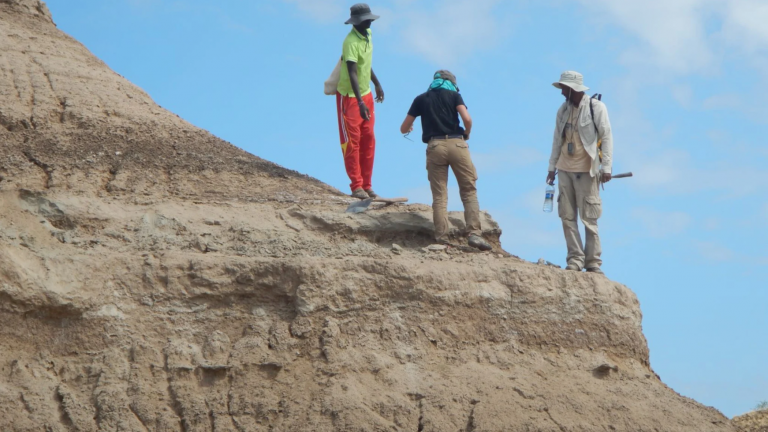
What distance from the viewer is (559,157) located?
9586mm

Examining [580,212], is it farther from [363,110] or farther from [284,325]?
[284,325]

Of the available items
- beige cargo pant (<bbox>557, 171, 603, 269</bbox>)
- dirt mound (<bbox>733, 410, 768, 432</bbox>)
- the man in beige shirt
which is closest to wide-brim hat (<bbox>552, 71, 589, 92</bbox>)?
the man in beige shirt

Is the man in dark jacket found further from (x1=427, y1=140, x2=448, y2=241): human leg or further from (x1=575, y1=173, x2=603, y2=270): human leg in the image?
(x1=575, y1=173, x2=603, y2=270): human leg

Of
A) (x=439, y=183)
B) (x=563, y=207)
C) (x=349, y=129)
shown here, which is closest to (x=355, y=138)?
(x=349, y=129)

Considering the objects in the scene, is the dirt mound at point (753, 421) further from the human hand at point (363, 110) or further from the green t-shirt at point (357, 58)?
the green t-shirt at point (357, 58)

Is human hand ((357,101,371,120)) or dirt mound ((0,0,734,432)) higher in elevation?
human hand ((357,101,371,120))

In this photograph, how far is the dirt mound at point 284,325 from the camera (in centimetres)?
805

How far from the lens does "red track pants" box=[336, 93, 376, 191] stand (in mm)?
10148

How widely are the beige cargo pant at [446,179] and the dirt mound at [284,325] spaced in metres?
0.28

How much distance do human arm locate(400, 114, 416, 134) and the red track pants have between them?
2.16ft

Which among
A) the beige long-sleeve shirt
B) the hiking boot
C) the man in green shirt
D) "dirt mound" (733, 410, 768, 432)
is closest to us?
the beige long-sleeve shirt

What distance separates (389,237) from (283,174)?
1.90 meters

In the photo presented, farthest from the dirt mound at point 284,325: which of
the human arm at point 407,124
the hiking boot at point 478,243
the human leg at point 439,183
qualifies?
the human arm at point 407,124

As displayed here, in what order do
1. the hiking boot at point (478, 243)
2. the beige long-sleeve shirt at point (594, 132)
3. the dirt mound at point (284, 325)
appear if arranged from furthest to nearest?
the hiking boot at point (478, 243)
the beige long-sleeve shirt at point (594, 132)
the dirt mound at point (284, 325)
